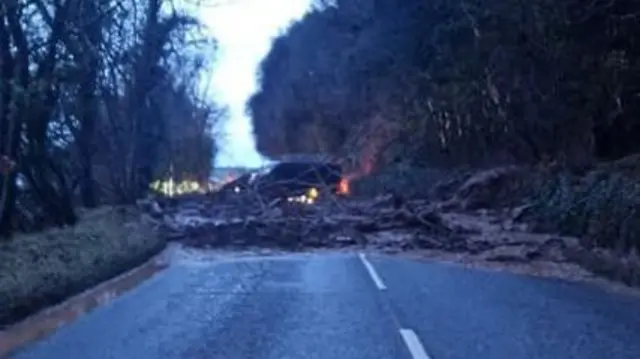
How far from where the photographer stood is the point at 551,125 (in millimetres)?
34781

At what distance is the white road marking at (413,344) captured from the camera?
1048 cm

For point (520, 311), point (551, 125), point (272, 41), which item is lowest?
point (520, 311)

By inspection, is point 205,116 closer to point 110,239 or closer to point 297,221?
point 297,221

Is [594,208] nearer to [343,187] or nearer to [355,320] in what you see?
[355,320]

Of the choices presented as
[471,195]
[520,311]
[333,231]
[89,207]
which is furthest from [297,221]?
[520,311]

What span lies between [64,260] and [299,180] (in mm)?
24549

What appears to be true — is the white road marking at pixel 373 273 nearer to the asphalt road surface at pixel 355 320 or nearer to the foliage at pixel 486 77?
the asphalt road surface at pixel 355 320

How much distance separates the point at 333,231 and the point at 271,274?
27.8ft

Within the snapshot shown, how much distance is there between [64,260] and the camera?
1759 cm

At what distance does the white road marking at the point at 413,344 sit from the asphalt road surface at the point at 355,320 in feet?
0.04

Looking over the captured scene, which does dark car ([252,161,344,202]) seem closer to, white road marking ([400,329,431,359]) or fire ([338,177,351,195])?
fire ([338,177,351,195])

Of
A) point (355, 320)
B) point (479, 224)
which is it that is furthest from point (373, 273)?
point (479, 224)

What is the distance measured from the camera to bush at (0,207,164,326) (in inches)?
553

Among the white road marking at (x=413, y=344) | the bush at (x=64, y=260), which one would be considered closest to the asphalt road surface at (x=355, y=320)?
the white road marking at (x=413, y=344)
